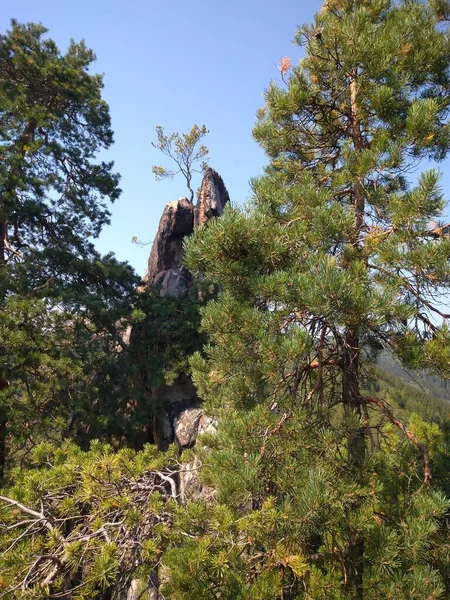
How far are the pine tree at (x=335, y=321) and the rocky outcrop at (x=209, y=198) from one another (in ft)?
28.4

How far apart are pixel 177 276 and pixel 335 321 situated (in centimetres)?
911

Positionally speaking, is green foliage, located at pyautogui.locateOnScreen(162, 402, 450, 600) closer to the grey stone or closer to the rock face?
the grey stone

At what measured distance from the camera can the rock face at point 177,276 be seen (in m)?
8.95

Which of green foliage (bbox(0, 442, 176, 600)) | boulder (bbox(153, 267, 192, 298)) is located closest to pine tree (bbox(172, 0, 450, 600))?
green foliage (bbox(0, 442, 176, 600))

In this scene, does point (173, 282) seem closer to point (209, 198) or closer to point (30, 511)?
point (209, 198)

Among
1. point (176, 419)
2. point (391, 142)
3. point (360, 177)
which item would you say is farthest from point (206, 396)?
point (176, 419)

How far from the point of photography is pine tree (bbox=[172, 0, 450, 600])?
2.43 m

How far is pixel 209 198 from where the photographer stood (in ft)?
42.0

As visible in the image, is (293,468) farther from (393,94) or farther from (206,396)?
(393,94)

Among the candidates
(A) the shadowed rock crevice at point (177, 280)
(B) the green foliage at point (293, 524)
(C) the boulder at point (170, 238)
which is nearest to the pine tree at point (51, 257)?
(A) the shadowed rock crevice at point (177, 280)

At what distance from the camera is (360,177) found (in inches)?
125

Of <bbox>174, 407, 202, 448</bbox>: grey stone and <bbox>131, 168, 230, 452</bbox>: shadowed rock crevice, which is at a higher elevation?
<bbox>131, 168, 230, 452</bbox>: shadowed rock crevice

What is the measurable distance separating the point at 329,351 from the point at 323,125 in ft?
7.75

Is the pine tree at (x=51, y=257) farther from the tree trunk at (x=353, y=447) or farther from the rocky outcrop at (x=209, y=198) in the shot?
the tree trunk at (x=353, y=447)
